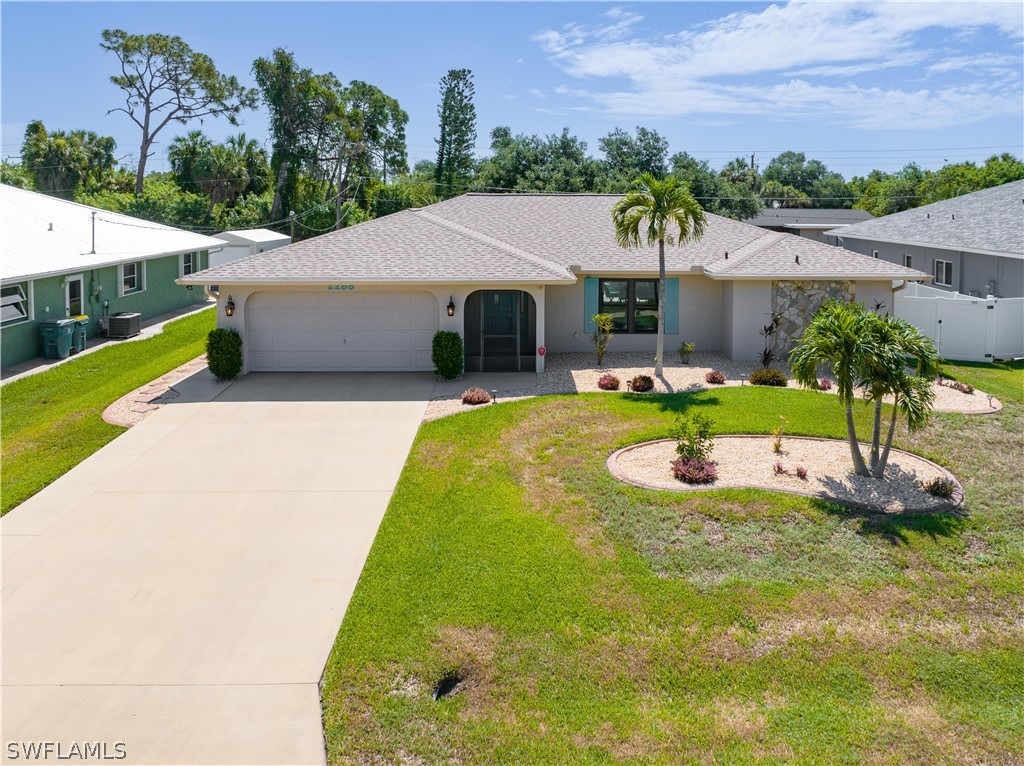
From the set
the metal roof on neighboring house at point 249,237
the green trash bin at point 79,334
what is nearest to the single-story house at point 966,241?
the green trash bin at point 79,334

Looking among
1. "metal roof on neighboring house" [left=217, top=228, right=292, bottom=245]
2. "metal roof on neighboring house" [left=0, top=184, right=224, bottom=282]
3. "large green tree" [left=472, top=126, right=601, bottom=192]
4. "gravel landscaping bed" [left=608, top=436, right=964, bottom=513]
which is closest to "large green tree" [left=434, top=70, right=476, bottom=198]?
"large green tree" [left=472, top=126, right=601, bottom=192]

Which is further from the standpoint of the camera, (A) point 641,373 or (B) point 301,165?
(B) point 301,165

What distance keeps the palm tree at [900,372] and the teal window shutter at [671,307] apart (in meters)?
10.3

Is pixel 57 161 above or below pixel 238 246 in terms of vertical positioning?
above

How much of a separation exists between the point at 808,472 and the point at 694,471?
1912 mm

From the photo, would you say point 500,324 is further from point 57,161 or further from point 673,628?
point 57,161

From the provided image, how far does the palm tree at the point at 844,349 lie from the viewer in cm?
1165

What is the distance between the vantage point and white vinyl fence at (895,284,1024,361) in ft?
69.7

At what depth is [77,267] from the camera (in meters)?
21.7

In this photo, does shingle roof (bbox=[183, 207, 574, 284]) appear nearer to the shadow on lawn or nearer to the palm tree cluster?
the palm tree cluster

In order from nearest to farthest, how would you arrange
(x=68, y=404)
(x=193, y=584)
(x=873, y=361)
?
(x=193, y=584), (x=873, y=361), (x=68, y=404)

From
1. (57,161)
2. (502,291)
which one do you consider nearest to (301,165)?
(57,161)

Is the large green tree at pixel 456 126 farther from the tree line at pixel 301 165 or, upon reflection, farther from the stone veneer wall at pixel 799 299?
the stone veneer wall at pixel 799 299

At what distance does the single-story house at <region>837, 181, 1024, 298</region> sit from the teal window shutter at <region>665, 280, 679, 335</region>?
9.66m
